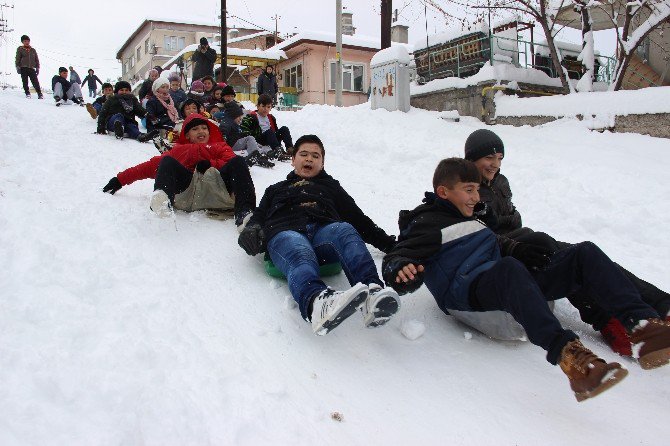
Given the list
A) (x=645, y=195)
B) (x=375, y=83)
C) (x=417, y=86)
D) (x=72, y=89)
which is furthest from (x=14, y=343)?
(x=72, y=89)

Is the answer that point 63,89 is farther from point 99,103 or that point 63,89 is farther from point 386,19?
point 386,19

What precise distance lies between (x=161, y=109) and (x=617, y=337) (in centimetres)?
870

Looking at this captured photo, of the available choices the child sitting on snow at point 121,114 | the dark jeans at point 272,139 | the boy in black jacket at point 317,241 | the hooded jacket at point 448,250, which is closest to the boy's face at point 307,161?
the boy in black jacket at point 317,241

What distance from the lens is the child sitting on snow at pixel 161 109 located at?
9008mm

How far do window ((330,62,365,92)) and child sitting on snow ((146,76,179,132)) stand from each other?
16308 millimetres

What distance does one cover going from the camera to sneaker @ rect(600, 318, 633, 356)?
8.05ft

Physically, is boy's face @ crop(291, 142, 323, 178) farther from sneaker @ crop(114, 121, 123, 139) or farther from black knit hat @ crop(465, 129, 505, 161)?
sneaker @ crop(114, 121, 123, 139)

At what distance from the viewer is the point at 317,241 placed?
9.76ft

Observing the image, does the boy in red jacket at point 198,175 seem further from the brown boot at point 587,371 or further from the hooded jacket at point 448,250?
the brown boot at point 587,371

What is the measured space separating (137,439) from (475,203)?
1965 mm

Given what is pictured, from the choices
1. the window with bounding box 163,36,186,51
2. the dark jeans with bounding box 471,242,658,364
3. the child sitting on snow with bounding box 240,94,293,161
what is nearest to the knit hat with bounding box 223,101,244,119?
the child sitting on snow with bounding box 240,94,293,161

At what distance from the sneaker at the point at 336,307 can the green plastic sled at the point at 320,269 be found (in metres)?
0.88

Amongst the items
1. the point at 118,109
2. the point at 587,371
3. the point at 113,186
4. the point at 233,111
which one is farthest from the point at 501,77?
the point at 587,371

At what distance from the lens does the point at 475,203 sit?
8.63ft
